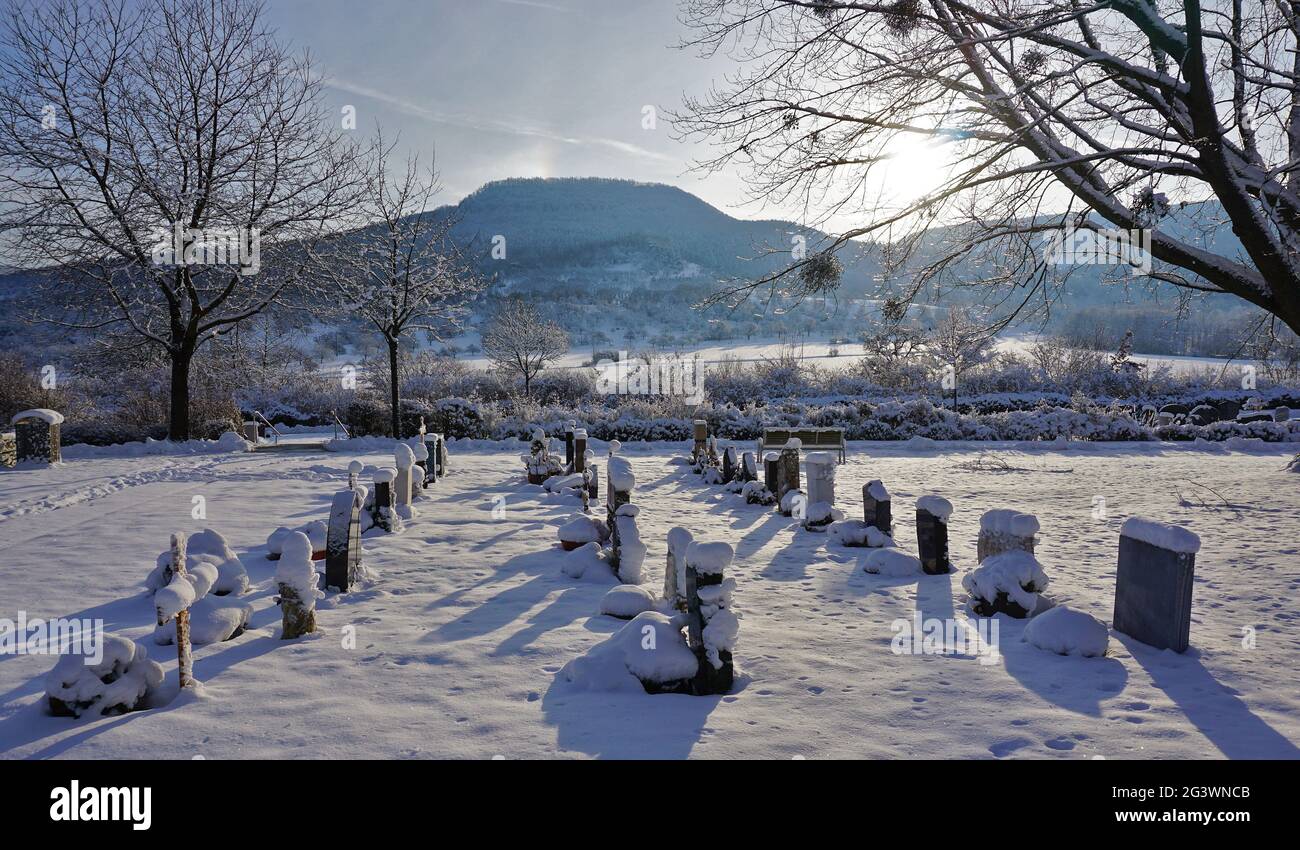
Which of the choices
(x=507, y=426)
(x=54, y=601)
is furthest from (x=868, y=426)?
(x=54, y=601)

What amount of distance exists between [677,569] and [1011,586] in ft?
8.13

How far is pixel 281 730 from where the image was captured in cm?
321

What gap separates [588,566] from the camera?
6094 mm

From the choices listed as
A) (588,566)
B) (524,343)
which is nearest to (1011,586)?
(588,566)

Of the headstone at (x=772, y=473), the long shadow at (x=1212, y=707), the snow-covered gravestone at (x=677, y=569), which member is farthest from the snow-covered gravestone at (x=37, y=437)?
the long shadow at (x=1212, y=707)

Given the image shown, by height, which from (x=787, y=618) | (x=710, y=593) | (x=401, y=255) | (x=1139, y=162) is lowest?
(x=787, y=618)

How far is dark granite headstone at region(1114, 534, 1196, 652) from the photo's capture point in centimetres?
418

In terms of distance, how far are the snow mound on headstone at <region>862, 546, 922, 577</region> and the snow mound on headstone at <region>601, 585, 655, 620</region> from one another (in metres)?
2.34

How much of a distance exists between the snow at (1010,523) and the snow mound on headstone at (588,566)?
332 centimetres

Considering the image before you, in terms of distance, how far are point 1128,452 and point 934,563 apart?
12561 millimetres

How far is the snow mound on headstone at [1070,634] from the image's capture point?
13.6ft

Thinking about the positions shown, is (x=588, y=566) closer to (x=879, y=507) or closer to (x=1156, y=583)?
(x=879, y=507)
